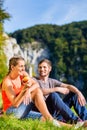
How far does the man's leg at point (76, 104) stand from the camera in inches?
257

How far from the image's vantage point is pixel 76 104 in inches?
263

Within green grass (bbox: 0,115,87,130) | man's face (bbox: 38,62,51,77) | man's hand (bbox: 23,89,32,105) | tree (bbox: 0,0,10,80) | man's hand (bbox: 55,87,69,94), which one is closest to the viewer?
green grass (bbox: 0,115,87,130)

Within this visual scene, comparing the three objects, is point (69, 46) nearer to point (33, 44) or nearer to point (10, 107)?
point (33, 44)

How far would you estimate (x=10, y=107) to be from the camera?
5895 mm

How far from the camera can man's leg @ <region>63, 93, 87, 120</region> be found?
6535 millimetres

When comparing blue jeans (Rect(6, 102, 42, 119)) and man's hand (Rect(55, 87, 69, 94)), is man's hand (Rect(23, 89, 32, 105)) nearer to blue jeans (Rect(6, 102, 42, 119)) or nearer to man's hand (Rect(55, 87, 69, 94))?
blue jeans (Rect(6, 102, 42, 119))

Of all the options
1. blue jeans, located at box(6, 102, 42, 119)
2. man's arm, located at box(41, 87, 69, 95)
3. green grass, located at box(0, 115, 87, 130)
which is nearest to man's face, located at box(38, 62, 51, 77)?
man's arm, located at box(41, 87, 69, 95)

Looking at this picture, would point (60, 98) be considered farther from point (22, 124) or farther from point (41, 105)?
point (22, 124)

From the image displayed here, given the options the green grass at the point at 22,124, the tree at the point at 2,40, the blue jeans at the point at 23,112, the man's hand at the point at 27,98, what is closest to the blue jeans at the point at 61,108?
the blue jeans at the point at 23,112

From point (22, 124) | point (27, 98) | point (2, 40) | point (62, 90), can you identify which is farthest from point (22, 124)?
point (2, 40)

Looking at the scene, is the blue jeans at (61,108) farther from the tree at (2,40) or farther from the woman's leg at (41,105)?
the tree at (2,40)

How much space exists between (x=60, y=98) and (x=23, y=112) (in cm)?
63

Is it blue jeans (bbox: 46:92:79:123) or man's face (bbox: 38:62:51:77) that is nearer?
blue jeans (bbox: 46:92:79:123)

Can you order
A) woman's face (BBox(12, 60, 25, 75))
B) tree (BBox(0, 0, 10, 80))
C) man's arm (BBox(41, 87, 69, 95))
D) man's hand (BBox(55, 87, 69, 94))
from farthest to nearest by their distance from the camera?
tree (BBox(0, 0, 10, 80)) → man's hand (BBox(55, 87, 69, 94)) → man's arm (BBox(41, 87, 69, 95)) → woman's face (BBox(12, 60, 25, 75))
